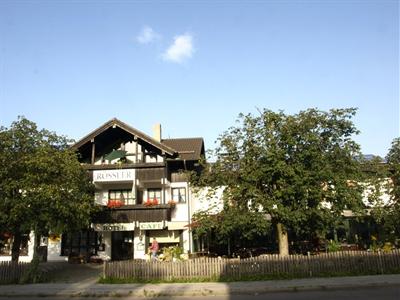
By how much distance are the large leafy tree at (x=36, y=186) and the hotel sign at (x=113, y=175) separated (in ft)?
16.1

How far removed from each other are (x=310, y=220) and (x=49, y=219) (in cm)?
1285

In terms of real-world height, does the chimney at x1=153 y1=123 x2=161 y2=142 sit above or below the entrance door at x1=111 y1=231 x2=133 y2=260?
above

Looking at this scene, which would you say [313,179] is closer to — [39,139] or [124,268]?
[124,268]

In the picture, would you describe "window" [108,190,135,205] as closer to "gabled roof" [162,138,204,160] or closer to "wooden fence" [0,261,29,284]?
"gabled roof" [162,138,204,160]

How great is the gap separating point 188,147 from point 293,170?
49.0 ft

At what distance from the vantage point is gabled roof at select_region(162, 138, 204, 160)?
3172cm

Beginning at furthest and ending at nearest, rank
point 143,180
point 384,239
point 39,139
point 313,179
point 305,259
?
point 143,180 < point 384,239 < point 39,139 < point 313,179 < point 305,259

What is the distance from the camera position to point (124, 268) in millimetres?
19547

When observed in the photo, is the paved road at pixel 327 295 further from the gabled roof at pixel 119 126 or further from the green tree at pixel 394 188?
the gabled roof at pixel 119 126

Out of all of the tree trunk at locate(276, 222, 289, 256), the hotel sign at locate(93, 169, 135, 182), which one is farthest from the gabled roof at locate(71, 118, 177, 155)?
the tree trunk at locate(276, 222, 289, 256)

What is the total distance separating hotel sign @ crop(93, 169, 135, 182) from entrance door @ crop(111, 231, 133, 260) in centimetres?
406

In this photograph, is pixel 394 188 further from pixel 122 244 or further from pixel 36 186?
pixel 36 186

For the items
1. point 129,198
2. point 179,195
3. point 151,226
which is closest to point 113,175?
point 129,198

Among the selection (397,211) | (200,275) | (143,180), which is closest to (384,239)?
(397,211)
